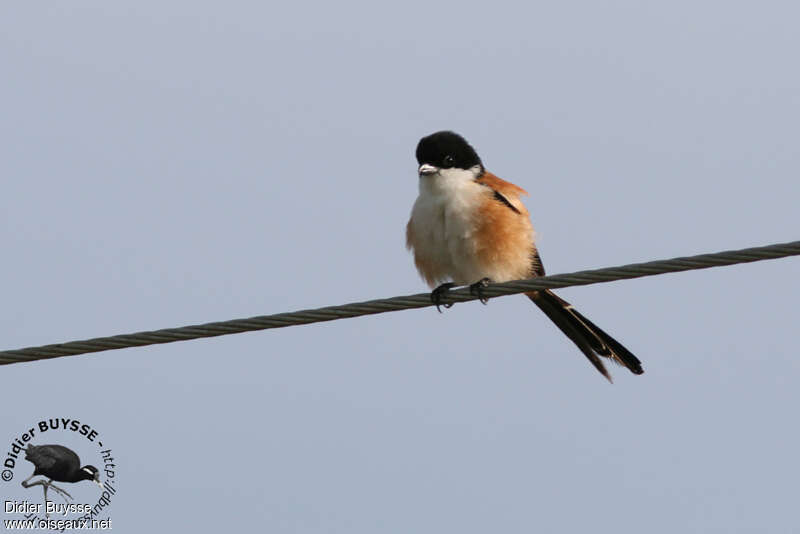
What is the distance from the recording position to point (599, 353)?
21.8ft

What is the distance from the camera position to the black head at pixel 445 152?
6.60m

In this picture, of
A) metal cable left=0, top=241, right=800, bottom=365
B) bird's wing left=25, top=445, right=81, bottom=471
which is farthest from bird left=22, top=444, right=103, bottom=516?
metal cable left=0, top=241, right=800, bottom=365

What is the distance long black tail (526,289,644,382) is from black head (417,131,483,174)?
36.2 inches

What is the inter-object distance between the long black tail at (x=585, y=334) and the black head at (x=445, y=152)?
918 mm

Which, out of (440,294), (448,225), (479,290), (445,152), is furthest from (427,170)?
(479,290)

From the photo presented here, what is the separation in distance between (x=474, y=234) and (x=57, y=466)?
261cm

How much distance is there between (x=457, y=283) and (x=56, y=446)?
8.00ft

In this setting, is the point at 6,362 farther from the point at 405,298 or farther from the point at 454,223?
the point at 454,223

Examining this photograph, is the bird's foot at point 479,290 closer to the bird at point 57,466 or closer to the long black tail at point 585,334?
the long black tail at point 585,334

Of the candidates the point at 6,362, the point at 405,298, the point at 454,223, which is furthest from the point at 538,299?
the point at 6,362

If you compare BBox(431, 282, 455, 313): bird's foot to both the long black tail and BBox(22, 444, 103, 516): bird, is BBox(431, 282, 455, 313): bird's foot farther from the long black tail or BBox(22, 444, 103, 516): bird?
BBox(22, 444, 103, 516): bird

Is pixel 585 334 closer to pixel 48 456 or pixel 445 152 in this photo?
pixel 445 152

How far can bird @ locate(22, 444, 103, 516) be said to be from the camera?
6.26 meters

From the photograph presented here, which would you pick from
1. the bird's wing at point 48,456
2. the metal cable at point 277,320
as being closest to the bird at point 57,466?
the bird's wing at point 48,456
